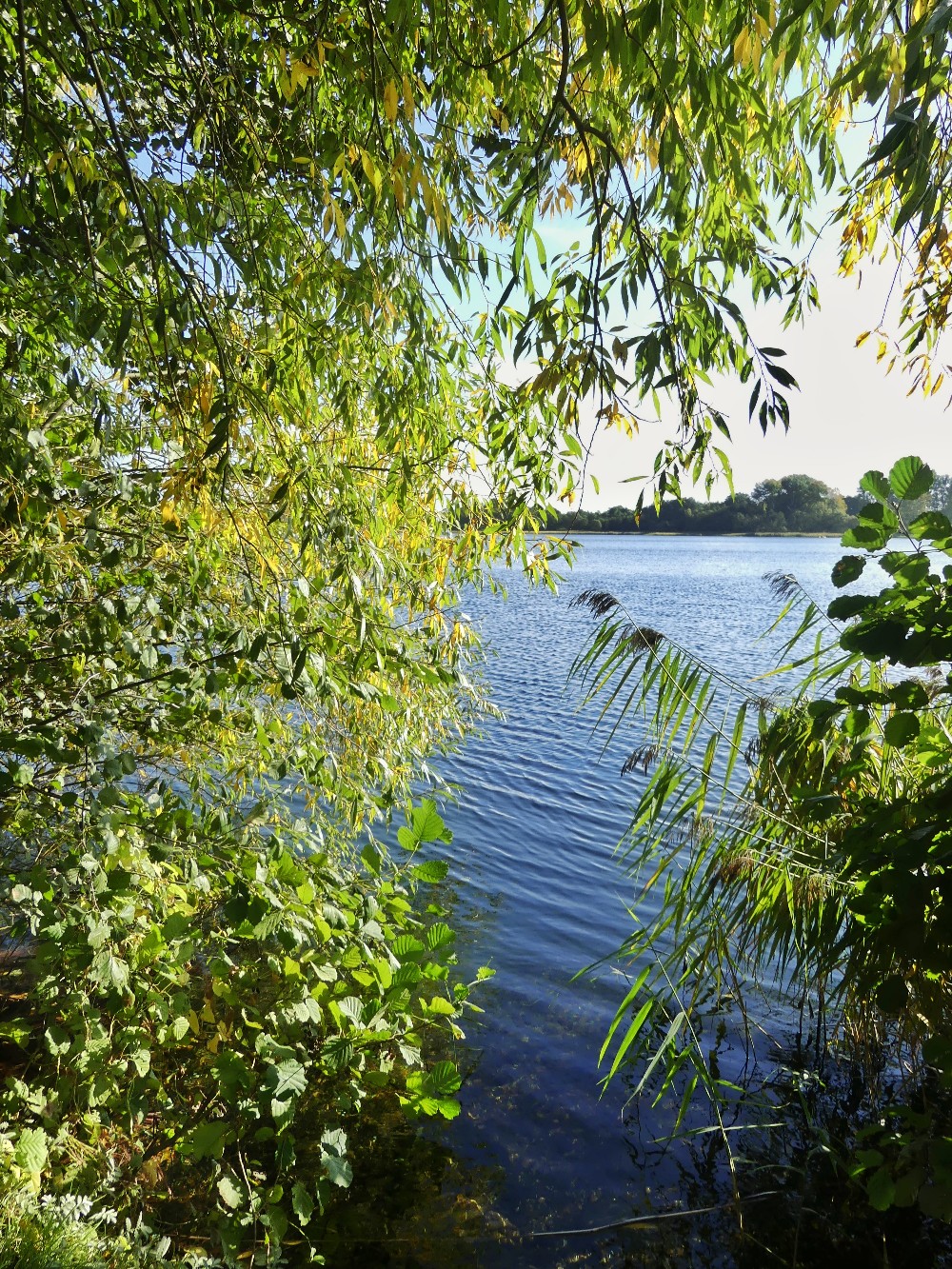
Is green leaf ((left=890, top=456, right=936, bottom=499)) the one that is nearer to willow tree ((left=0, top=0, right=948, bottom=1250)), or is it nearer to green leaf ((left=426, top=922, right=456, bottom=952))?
willow tree ((left=0, top=0, right=948, bottom=1250))

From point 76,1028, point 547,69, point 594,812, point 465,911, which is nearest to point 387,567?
point 547,69

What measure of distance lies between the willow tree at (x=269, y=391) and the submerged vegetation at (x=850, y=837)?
0.60m

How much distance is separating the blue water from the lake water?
0.01m

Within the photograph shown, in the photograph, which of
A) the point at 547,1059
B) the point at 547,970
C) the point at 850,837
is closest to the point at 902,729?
the point at 850,837

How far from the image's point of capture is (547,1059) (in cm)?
527

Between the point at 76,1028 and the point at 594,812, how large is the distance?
724cm

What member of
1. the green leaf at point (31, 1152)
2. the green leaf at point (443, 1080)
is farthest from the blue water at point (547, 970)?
the green leaf at point (31, 1152)

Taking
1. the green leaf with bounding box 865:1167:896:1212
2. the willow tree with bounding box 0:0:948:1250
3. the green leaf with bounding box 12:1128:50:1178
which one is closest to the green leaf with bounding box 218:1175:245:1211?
the willow tree with bounding box 0:0:948:1250

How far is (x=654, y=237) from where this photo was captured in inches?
121

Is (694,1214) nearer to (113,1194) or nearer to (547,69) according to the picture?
(113,1194)

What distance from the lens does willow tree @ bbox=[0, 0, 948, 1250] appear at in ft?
7.51

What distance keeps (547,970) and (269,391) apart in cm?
485

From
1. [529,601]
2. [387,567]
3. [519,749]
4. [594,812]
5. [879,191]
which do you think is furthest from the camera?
[529,601]

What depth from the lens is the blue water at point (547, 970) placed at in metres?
4.10
